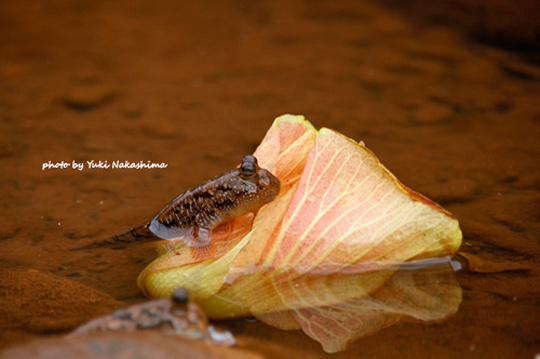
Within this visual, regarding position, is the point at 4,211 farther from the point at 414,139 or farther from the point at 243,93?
the point at 414,139

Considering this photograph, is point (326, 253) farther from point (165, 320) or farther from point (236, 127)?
point (236, 127)

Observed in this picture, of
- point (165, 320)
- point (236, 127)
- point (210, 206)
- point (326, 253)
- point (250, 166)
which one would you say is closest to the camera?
point (165, 320)

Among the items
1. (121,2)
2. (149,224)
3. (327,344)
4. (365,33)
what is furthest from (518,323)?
(121,2)

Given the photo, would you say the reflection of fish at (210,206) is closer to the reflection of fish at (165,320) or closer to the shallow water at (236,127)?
the shallow water at (236,127)

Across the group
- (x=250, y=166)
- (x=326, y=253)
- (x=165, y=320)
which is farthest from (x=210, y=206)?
(x=165, y=320)

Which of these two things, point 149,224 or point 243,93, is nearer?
point 149,224

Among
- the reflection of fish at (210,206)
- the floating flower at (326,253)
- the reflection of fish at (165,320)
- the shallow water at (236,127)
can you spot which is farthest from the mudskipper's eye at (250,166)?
the reflection of fish at (165,320)

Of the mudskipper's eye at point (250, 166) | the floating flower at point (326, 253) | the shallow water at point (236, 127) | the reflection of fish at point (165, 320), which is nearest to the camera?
the reflection of fish at point (165, 320)
